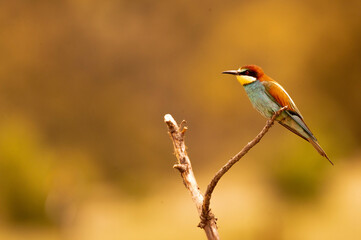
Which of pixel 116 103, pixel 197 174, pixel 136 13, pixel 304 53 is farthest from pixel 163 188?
pixel 136 13

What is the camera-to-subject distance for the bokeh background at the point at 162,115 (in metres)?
7.21

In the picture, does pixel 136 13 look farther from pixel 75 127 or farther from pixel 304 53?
pixel 304 53

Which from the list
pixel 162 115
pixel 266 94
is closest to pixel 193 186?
pixel 266 94

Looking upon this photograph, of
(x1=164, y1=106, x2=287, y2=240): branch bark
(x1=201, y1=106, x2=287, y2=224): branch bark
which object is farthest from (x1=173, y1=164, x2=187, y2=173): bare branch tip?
(x1=201, y1=106, x2=287, y2=224): branch bark

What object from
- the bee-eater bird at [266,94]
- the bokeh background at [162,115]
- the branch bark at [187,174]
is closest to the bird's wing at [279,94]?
the bee-eater bird at [266,94]

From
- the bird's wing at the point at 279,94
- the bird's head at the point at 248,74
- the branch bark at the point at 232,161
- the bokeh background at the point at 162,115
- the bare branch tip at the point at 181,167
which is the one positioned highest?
the bokeh background at the point at 162,115

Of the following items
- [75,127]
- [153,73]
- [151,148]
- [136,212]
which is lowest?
[136,212]

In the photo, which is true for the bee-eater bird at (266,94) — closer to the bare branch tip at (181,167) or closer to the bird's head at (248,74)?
the bird's head at (248,74)

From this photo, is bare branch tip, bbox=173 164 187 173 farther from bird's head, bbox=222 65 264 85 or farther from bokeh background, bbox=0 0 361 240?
bokeh background, bbox=0 0 361 240

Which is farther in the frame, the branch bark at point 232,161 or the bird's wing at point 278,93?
the bird's wing at point 278,93

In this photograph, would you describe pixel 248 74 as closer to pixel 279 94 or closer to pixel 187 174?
pixel 279 94

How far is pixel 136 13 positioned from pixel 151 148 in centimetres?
437

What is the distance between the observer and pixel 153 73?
12094 millimetres

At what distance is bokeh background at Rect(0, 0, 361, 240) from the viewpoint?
7.21m
